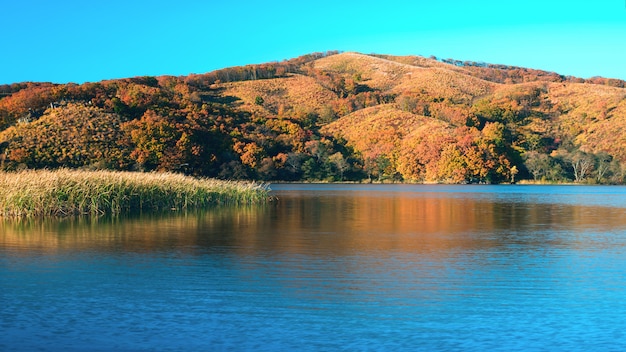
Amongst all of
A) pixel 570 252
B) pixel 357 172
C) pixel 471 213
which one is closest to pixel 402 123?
pixel 357 172

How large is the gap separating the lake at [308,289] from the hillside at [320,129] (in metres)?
47.0

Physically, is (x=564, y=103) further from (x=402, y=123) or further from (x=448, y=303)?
(x=448, y=303)

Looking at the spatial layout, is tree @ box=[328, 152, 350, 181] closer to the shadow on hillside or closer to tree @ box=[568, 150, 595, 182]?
tree @ box=[568, 150, 595, 182]

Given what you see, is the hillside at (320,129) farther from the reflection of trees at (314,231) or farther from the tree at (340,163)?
the reflection of trees at (314,231)

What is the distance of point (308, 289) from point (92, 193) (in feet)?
59.6

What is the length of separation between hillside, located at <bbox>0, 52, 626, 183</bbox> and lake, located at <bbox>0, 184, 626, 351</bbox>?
1849 inches

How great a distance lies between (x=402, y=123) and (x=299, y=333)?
9850 cm

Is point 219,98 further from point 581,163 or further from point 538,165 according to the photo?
point 581,163

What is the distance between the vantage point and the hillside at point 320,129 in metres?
72.3

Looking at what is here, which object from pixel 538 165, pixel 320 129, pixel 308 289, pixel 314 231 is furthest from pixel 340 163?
pixel 308 289

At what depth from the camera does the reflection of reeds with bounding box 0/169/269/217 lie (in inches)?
1015

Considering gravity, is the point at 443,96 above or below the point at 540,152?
above

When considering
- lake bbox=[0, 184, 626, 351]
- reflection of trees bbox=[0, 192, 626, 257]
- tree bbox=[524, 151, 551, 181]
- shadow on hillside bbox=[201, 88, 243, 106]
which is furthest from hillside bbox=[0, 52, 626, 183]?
lake bbox=[0, 184, 626, 351]

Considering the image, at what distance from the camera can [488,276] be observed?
44.0ft
